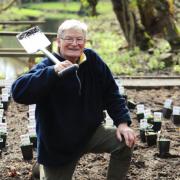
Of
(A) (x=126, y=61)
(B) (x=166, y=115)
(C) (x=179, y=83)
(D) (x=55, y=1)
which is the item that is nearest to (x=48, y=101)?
(B) (x=166, y=115)

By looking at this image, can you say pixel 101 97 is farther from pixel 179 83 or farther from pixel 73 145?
pixel 179 83

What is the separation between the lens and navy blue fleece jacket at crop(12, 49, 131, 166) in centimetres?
286

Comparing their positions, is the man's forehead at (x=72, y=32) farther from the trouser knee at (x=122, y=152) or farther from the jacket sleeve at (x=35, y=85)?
the trouser knee at (x=122, y=152)

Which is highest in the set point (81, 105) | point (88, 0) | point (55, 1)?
point (55, 1)

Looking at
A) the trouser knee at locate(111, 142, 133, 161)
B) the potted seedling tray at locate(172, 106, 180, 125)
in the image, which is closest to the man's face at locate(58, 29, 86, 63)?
the trouser knee at locate(111, 142, 133, 161)

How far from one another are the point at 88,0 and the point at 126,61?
2.93 metres

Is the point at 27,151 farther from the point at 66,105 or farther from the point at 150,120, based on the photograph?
the point at 150,120

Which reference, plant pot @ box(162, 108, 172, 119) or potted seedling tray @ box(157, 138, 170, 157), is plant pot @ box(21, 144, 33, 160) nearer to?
potted seedling tray @ box(157, 138, 170, 157)

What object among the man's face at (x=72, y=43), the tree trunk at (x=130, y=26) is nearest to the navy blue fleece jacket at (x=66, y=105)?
the man's face at (x=72, y=43)

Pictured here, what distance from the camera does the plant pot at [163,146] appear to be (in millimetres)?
4102

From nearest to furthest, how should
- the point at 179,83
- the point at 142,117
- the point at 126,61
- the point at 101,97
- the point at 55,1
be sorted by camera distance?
the point at 101,97
the point at 142,117
the point at 179,83
the point at 126,61
the point at 55,1

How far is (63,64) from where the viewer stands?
107 inches

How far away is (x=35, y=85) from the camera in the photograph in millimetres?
2803

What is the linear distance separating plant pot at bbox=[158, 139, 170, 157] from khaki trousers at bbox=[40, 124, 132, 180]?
0.97 metres
